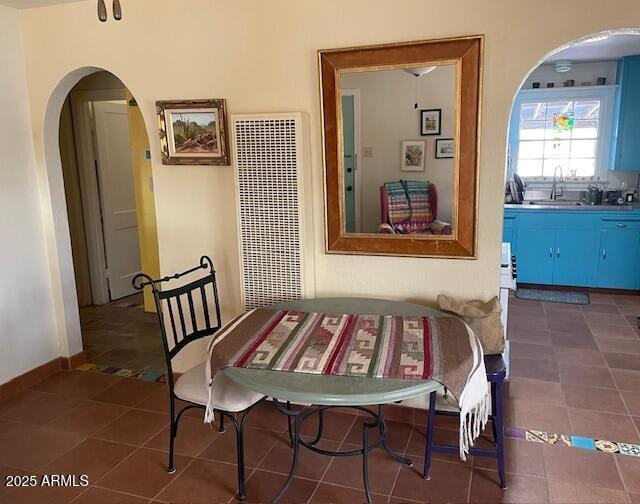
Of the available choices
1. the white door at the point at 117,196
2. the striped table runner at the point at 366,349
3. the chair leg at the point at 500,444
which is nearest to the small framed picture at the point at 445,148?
the striped table runner at the point at 366,349

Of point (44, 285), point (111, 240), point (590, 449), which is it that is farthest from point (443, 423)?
point (111, 240)

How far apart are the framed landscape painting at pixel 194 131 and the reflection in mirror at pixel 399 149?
72 centimetres

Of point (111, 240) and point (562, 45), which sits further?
point (111, 240)

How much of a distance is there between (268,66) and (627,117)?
417 centimetres

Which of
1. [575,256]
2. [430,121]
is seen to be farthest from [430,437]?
[575,256]

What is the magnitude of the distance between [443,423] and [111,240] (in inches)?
151

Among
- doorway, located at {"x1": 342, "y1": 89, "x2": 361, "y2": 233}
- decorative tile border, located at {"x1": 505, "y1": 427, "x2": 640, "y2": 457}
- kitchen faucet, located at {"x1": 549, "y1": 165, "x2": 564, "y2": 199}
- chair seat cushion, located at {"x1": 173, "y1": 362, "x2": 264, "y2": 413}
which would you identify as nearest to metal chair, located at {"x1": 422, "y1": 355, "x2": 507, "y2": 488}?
decorative tile border, located at {"x1": 505, "y1": 427, "x2": 640, "y2": 457}

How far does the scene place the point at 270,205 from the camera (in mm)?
2768

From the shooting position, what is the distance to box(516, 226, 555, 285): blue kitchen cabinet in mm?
5176

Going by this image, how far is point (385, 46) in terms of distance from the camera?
8.18 feet

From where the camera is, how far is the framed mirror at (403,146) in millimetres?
2447

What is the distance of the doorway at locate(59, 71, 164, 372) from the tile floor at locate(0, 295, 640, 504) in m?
1.17

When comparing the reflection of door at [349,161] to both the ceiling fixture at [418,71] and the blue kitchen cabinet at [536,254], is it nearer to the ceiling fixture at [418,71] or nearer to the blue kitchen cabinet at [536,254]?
the ceiling fixture at [418,71]

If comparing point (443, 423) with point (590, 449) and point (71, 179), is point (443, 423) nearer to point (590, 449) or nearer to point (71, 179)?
point (590, 449)
